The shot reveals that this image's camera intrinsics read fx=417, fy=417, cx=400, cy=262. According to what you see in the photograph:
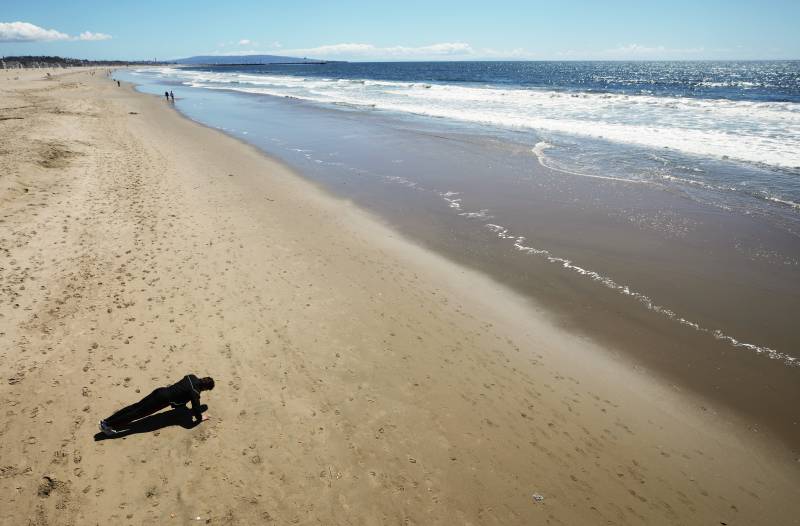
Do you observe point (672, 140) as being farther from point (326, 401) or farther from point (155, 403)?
point (155, 403)

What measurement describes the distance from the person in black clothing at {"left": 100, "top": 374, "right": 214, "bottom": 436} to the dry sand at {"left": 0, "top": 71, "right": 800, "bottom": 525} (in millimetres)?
251

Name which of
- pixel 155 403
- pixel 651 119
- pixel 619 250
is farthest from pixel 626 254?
pixel 651 119

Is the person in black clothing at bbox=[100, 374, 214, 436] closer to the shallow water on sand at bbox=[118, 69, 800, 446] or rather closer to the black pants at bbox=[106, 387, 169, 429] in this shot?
the black pants at bbox=[106, 387, 169, 429]

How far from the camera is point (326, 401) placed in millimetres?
6508

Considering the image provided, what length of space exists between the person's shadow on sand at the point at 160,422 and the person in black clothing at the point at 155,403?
9 centimetres

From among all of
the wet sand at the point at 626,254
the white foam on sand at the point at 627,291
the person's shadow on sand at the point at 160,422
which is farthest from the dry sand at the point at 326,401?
the white foam on sand at the point at 627,291

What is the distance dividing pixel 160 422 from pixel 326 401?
2.34 meters

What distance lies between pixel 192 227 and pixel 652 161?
20669mm

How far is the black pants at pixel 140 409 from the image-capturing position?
563 cm

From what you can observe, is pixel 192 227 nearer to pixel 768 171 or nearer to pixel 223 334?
pixel 223 334

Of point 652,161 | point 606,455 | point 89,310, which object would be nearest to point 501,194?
point 652,161

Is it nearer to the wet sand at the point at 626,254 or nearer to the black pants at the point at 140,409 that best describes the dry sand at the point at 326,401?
the black pants at the point at 140,409

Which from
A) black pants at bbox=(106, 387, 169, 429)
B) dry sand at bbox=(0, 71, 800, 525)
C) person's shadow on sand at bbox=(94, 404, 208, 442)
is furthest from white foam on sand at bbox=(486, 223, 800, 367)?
black pants at bbox=(106, 387, 169, 429)

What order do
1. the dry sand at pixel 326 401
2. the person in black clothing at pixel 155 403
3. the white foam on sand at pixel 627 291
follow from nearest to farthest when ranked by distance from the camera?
the dry sand at pixel 326 401
the person in black clothing at pixel 155 403
the white foam on sand at pixel 627 291
